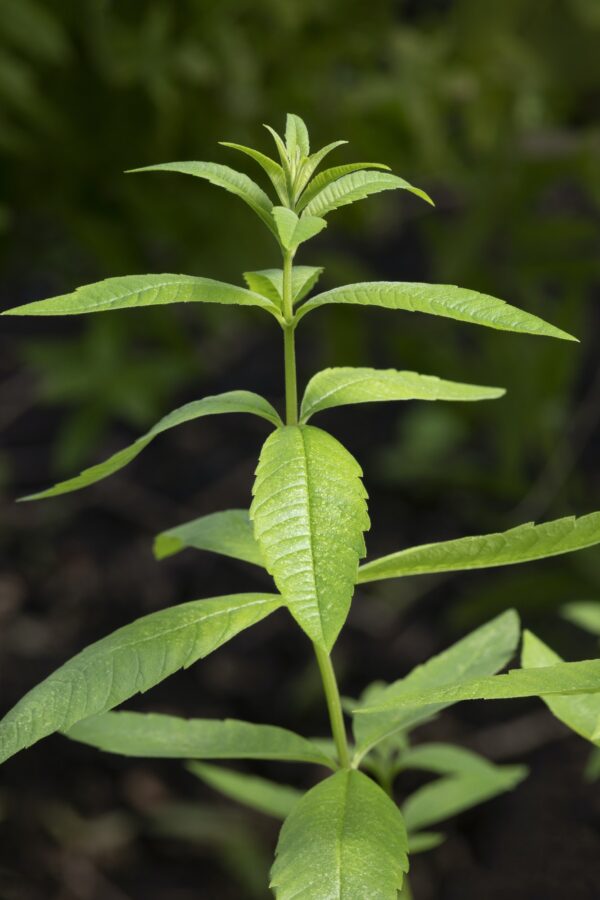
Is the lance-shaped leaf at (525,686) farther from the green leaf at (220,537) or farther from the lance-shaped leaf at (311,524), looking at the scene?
the green leaf at (220,537)

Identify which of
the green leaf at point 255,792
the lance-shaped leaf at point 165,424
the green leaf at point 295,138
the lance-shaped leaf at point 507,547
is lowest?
the lance-shaped leaf at point 507,547

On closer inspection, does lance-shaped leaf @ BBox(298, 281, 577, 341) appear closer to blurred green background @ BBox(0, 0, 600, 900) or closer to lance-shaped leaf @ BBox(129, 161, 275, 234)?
lance-shaped leaf @ BBox(129, 161, 275, 234)

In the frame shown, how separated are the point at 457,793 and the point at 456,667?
0.22m

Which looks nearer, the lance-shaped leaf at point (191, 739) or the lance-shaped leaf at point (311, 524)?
the lance-shaped leaf at point (311, 524)

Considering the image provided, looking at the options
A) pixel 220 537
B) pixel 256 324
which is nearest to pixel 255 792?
pixel 220 537

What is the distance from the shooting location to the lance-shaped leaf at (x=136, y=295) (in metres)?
0.56

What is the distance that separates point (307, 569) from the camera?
0.52 metres

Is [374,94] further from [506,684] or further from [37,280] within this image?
[506,684]

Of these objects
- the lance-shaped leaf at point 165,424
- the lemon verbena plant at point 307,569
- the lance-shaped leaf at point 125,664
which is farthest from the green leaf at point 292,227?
the lance-shaped leaf at point 125,664

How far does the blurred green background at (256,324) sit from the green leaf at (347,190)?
1583 millimetres

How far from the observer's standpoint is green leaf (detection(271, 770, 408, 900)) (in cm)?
54

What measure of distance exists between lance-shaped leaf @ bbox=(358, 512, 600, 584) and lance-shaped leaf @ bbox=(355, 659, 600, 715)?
70 mm

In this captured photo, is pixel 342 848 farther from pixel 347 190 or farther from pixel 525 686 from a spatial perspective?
pixel 347 190

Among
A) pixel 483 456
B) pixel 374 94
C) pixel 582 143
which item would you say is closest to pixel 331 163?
pixel 374 94
